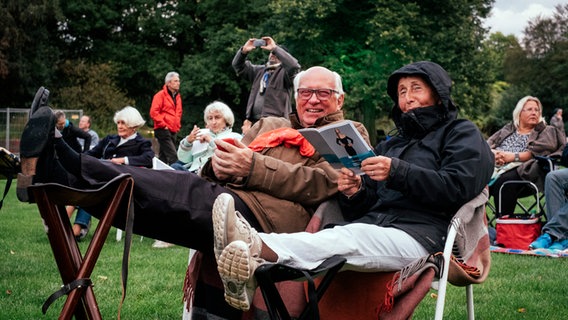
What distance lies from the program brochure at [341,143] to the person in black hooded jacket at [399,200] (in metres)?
0.07

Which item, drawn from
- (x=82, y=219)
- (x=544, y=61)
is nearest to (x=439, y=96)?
(x=82, y=219)

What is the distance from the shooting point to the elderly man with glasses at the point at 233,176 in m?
3.01

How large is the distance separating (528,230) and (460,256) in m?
4.25

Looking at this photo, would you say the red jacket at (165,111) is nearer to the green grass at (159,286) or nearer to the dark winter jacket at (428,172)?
the green grass at (159,286)

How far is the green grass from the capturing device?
4.40 metres

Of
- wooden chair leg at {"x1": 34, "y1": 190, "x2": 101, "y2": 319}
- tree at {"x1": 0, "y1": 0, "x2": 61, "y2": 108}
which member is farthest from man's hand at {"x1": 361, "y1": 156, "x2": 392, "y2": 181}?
tree at {"x1": 0, "y1": 0, "x2": 61, "y2": 108}

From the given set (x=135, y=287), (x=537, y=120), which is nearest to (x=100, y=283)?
(x=135, y=287)

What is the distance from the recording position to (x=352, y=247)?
9.19 ft

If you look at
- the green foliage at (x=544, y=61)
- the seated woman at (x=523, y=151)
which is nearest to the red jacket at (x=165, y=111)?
the seated woman at (x=523, y=151)

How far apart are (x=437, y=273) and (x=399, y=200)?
499 mm

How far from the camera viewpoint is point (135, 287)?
5.14 metres

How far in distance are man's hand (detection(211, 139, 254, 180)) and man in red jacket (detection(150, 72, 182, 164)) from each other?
31.2ft

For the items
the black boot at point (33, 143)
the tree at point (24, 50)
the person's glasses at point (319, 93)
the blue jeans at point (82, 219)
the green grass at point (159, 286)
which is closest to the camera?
the black boot at point (33, 143)

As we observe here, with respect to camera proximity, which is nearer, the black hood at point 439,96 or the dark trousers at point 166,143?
the black hood at point 439,96
